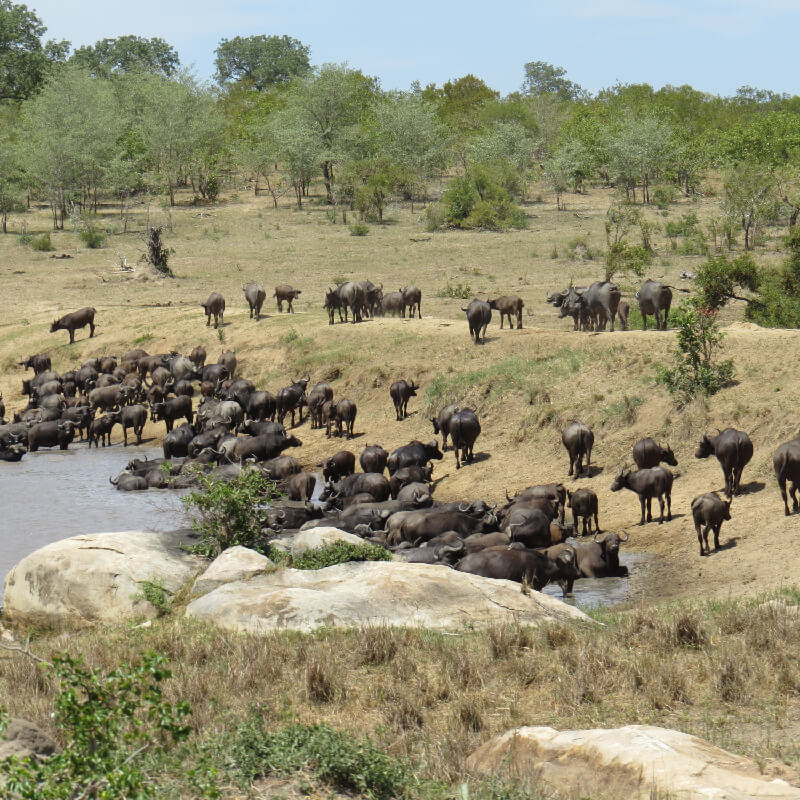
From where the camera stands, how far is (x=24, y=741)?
6066 mm

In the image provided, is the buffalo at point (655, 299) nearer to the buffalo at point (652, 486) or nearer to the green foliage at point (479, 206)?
the buffalo at point (652, 486)

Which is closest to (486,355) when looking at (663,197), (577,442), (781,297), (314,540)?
(577,442)

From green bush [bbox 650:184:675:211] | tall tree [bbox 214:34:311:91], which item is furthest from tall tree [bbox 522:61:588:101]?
green bush [bbox 650:184:675:211]

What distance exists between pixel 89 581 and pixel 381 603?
12.8 feet

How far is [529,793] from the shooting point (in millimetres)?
5699

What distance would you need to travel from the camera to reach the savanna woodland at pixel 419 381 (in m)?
6.52

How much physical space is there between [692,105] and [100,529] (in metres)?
70.6

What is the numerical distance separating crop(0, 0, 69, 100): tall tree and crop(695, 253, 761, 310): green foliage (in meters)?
64.8

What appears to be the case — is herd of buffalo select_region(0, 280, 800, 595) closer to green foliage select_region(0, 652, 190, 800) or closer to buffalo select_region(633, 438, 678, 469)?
buffalo select_region(633, 438, 678, 469)

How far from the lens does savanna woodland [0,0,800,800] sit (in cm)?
652

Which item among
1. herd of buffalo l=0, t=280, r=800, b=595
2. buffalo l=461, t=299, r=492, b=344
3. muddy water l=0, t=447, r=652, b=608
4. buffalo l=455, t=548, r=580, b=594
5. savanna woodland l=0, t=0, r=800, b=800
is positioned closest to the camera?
savanna woodland l=0, t=0, r=800, b=800

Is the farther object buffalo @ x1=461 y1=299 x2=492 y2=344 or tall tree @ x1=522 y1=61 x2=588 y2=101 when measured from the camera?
tall tree @ x1=522 y1=61 x2=588 y2=101

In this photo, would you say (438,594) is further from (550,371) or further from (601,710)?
(550,371)

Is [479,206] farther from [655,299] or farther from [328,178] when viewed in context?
[655,299]
